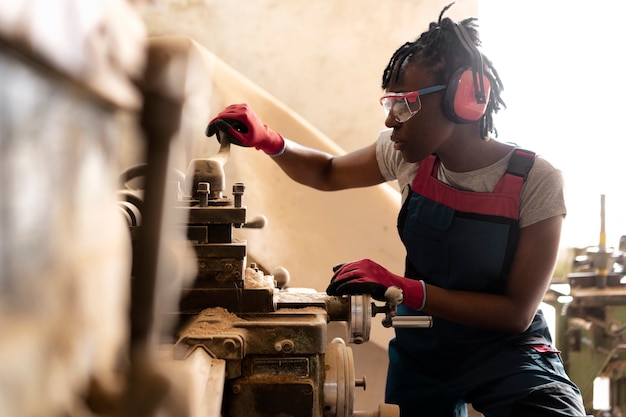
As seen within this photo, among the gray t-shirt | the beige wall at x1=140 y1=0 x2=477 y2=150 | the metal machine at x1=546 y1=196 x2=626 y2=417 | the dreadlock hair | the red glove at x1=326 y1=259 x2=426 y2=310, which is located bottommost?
the metal machine at x1=546 y1=196 x2=626 y2=417

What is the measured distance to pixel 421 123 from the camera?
1.62 meters

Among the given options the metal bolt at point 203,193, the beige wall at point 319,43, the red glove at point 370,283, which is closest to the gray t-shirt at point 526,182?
the red glove at point 370,283

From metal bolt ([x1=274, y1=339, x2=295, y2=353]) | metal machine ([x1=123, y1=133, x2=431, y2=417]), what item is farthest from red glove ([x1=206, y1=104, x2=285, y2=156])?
metal bolt ([x1=274, y1=339, x2=295, y2=353])

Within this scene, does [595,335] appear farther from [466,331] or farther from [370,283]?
[370,283]

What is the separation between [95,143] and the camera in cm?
60

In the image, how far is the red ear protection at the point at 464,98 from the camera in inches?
62.1

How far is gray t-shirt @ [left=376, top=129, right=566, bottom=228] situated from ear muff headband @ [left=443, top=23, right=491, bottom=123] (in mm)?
162

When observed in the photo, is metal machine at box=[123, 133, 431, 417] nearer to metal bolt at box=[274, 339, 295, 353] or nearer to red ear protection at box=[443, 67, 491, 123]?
metal bolt at box=[274, 339, 295, 353]

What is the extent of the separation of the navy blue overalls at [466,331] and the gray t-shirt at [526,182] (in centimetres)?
2

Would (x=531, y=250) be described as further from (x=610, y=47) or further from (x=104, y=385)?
(x=610, y=47)

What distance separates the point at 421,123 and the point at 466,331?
1.89 feet

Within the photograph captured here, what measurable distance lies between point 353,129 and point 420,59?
188 cm

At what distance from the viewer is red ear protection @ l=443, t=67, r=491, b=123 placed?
62.1 inches

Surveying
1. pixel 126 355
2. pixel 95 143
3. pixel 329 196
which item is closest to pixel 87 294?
pixel 95 143
